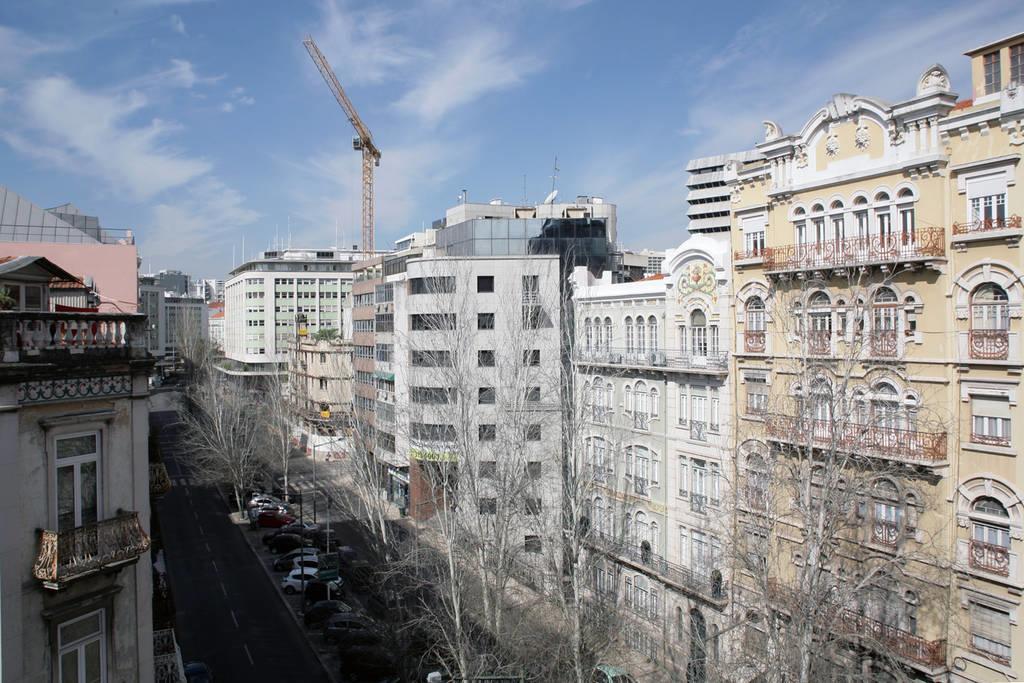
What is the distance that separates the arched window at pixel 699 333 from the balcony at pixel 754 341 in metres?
1.97

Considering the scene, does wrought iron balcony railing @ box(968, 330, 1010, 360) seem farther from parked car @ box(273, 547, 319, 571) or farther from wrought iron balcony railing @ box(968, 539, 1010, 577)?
parked car @ box(273, 547, 319, 571)

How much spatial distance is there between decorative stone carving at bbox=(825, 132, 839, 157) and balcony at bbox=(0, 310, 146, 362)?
17.8m

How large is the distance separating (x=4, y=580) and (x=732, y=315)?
2017 cm

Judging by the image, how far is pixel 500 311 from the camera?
37844mm

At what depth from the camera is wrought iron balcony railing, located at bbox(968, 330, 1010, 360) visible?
54.4 ft

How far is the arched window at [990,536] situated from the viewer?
16625 millimetres

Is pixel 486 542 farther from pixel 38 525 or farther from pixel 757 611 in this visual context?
pixel 38 525

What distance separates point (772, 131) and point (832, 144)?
2265 mm

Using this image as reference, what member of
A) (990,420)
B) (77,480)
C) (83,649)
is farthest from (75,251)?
(990,420)

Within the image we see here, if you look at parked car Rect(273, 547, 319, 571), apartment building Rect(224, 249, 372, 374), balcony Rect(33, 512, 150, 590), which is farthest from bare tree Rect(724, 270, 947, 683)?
apartment building Rect(224, 249, 372, 374)

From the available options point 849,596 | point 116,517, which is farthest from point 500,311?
point 116,517

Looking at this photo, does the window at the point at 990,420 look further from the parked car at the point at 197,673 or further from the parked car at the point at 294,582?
the parked car at the point at 294,582

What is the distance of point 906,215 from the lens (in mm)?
18625

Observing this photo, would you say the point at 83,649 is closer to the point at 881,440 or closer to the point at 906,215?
the point at 881,440
